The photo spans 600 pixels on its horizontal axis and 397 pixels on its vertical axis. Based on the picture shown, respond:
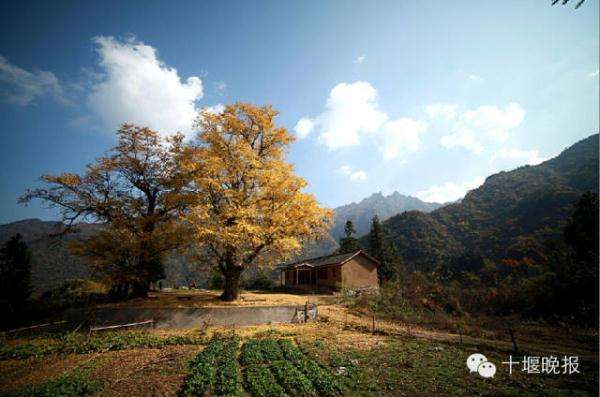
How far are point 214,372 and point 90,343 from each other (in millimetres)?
7835

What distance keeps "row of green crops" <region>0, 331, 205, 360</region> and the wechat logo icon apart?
12574 mm

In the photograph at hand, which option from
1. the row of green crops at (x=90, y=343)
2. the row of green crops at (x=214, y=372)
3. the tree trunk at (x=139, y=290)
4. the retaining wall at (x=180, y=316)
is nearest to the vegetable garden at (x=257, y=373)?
the row of green crops at (x=214, y=372)

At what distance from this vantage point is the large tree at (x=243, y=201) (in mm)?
17531

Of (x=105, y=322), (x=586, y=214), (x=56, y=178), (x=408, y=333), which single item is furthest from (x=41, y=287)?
(x=586, y=214)

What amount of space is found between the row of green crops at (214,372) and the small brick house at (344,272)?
916 inches

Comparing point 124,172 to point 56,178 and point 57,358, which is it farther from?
point 57,358

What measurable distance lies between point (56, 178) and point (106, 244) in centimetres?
619

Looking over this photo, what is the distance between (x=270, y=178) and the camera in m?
18.8

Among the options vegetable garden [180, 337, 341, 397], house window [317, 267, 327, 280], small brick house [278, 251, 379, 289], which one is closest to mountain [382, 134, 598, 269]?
small brick house [278, 251, 379, 289]

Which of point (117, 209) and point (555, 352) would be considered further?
point (117, 209)

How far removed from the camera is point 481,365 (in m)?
11.1

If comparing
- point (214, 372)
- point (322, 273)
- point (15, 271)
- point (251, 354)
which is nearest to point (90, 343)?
point (214, 372)

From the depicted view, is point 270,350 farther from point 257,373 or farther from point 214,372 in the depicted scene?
point 214,372

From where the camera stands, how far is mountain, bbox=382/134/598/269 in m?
56.2
